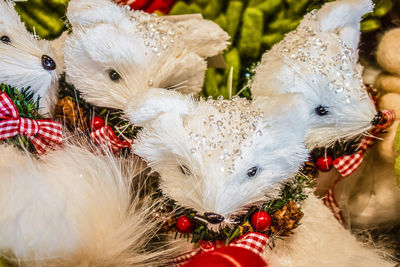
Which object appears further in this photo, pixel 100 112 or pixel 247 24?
pixel 247 24

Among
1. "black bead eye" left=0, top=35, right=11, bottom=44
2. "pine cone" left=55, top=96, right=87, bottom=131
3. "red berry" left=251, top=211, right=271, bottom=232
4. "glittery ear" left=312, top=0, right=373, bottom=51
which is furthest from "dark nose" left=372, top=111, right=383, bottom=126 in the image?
"black bead eye" left=0, top=35, right=11, bottom=44

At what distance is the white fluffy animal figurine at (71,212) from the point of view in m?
0.44

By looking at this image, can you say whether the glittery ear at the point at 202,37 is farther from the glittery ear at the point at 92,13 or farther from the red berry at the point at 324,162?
the red berry at the point at 324,162

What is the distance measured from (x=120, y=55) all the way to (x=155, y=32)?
70mm

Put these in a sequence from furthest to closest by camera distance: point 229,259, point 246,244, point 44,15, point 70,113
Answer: point 44,15 < point 70,113 < point 246,244 < point 229,259

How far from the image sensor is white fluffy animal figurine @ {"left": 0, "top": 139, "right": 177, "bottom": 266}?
0.44 m

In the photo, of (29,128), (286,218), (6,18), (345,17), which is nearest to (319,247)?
(286,218)

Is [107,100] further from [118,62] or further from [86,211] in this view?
[86,211]

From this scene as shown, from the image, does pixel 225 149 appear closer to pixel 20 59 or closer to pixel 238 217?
pixel 238 217

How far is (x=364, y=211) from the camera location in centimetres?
74

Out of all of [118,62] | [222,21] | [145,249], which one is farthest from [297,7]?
[145,249]

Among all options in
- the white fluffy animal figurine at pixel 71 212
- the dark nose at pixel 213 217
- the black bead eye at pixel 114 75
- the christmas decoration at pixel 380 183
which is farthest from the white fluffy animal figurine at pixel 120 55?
the christmas decoration at pixel 380 183

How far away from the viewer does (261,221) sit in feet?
1.78

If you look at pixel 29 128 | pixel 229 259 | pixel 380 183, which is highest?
pixel 29 128
